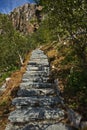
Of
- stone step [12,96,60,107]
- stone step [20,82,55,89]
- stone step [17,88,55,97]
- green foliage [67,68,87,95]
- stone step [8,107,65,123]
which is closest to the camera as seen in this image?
stone step [8,107,65,123]

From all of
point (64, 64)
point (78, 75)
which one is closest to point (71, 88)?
point (78, 75)

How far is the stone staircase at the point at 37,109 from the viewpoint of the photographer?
8539 millimetres

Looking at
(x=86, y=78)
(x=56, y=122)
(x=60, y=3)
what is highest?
(x=60, y=3)

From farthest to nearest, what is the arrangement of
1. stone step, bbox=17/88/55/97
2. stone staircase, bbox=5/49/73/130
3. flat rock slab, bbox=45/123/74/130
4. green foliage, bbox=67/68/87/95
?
stone step, bbox=17/88/55/97
green foliage, bbox=67/68/87/95
stone staircase, bbox=5/49/73/130
flat rock slab, bbox=45/123/74/130

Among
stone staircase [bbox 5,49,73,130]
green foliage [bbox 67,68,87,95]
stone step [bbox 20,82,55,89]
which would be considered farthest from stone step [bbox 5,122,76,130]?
stone step [bbox 20,82,55,89]

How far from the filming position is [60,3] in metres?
9.13

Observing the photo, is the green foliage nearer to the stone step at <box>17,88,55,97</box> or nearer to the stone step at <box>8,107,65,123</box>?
the stone step at <box>17,88,55,97</box>

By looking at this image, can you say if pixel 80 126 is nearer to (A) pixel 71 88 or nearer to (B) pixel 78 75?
(A) pixel 71 88

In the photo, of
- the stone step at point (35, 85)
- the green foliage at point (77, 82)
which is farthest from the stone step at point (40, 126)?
the stone step at point (35, 85)

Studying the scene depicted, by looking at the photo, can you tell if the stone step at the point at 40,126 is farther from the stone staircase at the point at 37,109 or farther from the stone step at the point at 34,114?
the stone step at the point at 34,114

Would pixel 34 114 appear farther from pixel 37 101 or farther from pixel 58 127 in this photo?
pixel 37 101

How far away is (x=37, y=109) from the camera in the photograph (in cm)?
1004

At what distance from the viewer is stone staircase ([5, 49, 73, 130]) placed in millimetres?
8539

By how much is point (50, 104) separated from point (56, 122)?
177cm
